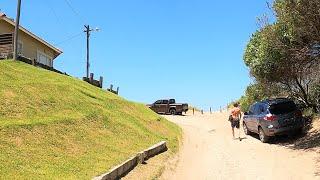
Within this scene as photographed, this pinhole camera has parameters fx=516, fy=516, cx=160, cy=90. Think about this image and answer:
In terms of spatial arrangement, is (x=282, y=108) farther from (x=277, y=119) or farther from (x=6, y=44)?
(x=6, y=44)

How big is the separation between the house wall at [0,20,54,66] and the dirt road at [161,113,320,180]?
17104 mm

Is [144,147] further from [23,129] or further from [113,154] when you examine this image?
[23,129]

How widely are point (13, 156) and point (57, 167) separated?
1125 mm

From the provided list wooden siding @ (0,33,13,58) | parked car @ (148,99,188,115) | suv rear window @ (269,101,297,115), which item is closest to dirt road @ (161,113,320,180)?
suv rear window @ (269,101,297,115)

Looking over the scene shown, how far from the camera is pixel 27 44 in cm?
3859

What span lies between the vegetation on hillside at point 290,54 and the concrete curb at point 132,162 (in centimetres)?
702

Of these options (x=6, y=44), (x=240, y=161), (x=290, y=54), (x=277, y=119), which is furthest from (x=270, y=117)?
(x=6, y=44)

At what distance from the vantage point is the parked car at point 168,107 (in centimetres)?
4828

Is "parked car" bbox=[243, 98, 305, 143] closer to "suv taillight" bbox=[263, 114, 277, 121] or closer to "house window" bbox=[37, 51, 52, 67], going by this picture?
"suv taillight" bbox=[263, 114, 277, 121]

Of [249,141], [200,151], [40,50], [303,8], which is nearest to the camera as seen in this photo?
[303,8]

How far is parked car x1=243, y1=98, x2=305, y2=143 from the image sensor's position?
22734 mm

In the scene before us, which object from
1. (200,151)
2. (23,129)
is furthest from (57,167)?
(200,151)

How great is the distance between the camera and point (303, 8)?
1903 centimetres

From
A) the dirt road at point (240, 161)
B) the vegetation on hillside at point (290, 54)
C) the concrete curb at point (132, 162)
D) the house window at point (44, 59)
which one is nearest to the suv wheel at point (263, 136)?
the dirt road at point (240, 161)
